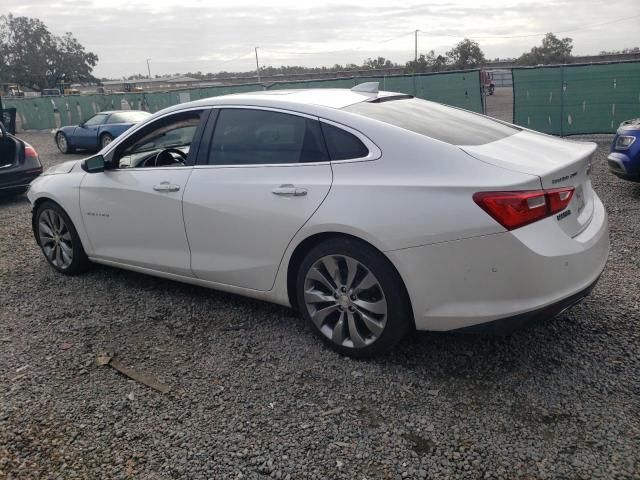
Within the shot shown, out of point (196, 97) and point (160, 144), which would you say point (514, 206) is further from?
point (196, 97)

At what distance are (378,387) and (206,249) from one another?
1555mm

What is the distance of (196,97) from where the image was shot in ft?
65.8

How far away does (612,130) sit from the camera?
507 inches

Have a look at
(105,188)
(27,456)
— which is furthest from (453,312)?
(105,188)

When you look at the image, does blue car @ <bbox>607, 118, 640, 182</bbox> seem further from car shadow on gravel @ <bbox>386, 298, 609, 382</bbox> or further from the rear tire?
the rear tire

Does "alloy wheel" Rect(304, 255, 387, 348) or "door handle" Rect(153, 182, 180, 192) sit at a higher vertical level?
"door handle" Rect(153, 182, 180, 192)

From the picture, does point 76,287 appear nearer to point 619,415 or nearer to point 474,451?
point 474,451

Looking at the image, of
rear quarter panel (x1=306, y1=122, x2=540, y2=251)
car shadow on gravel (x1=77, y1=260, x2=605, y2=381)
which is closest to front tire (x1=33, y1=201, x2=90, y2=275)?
car shadow on gravel (x1=77, y1=260, x2=605, y2=381)

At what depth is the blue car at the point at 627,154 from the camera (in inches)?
261

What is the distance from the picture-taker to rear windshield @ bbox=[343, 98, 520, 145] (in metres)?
3.22

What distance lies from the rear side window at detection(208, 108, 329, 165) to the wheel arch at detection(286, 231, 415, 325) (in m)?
0.48

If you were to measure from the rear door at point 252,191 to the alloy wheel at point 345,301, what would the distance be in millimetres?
304

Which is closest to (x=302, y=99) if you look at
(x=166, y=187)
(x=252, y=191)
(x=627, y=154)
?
(x=252, y=191)

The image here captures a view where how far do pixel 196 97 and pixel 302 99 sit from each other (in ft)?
57.5
